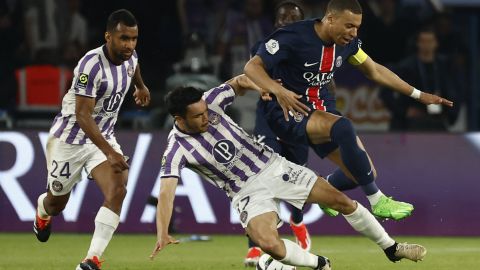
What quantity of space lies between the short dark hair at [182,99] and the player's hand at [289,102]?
21.6 inches

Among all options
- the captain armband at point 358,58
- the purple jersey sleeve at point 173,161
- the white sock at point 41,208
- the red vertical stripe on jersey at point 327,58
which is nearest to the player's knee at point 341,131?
the red vertical stripe on jersey at point 327,58

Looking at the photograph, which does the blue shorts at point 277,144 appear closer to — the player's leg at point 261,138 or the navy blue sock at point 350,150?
the player's leg at point 261,138

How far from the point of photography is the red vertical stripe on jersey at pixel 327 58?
9055mm

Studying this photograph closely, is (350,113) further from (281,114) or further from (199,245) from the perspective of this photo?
(281,114)

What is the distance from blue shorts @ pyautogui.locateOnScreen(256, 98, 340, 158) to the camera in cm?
908

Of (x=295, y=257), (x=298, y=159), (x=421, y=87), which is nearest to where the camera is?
(x=295, y=257)

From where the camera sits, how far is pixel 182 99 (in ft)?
27.6

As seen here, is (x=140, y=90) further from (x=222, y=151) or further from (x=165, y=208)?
(x=165, y=208)

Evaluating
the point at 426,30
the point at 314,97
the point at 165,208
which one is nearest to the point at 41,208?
the point at 165,208

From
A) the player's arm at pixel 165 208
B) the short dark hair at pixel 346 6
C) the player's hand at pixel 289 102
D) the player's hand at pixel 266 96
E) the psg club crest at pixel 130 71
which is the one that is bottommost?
the player's arm at pixel 165 208

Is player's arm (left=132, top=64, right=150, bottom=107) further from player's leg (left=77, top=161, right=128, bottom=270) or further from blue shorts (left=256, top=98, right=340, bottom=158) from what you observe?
blue shorts (left=256, top=98, right=340, bottom=158)

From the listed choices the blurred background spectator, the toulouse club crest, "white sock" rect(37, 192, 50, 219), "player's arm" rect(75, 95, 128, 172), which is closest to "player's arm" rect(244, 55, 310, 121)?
the toulouse club crest

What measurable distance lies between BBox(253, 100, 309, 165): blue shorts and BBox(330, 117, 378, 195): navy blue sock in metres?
0.95

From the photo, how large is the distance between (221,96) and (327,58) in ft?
2.75
